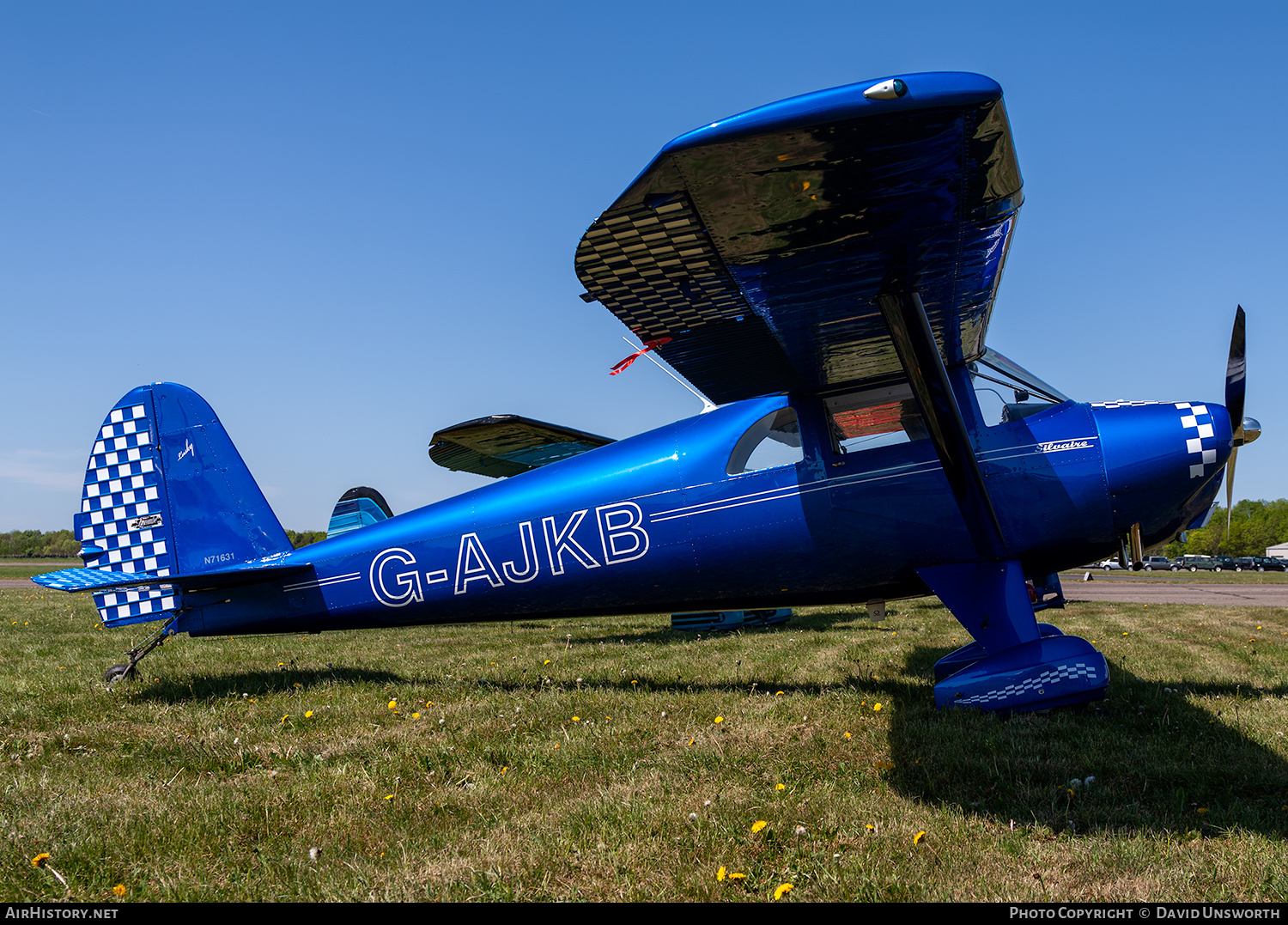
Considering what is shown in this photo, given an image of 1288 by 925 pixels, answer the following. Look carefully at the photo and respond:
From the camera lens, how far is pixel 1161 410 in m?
5.21

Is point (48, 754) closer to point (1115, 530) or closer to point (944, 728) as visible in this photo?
point (944, 728)

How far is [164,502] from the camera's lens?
639 centimetres

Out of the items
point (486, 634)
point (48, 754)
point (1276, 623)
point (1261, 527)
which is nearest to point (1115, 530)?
point (48, 754)

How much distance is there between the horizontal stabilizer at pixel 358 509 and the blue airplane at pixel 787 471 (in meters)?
6.07

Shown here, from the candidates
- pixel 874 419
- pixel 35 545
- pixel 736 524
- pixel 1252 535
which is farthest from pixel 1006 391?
pixel 35 545

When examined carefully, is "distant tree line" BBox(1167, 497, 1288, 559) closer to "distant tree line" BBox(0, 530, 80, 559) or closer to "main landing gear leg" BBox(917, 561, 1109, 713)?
"main landing gear leg" BBox(917, 561, 1109, 713)

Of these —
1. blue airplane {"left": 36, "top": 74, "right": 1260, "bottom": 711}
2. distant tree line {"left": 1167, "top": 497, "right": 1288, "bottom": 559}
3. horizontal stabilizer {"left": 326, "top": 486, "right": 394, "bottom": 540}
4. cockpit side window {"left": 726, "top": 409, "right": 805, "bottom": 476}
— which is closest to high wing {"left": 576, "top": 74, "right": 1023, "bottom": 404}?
blue airplane {"left": 36, "top": 74, "right": 1260, "bottom": 711}

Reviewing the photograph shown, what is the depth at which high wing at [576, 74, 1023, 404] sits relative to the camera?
2922 millimetres

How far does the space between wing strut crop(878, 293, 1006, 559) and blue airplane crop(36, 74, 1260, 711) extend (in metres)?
0.02

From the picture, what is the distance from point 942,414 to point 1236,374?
233cm

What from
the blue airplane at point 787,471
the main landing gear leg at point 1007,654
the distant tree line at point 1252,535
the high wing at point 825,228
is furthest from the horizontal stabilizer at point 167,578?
the distant tree line at point 1252,535

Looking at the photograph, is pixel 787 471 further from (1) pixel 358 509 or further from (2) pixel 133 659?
(1) pixel 358 509

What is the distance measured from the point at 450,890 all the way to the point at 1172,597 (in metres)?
22.9

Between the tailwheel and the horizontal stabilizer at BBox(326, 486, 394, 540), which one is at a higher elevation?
the horizontal stabilizer at BBox(326, 486, 394, 540)
